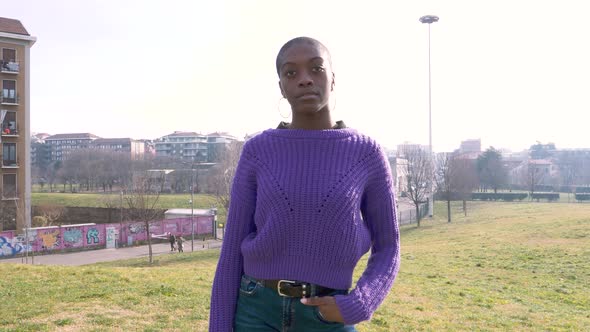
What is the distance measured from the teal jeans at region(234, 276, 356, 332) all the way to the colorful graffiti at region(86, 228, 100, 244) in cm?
3543

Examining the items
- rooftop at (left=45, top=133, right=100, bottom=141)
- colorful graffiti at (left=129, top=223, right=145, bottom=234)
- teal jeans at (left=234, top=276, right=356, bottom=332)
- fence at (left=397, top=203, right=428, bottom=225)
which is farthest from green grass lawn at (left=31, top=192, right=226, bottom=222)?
rooftop at (left=45, top=133, right=100, bottom=141)

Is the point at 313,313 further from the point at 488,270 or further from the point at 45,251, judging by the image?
the point at 45,251

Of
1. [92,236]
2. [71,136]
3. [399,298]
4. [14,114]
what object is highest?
[71,136]

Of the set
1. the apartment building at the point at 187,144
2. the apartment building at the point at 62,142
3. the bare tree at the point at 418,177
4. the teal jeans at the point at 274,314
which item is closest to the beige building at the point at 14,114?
the bare tree at the point at 418,177

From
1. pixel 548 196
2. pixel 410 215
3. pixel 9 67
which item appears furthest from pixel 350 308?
pixel 548 196

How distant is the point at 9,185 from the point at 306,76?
3870 centimetres

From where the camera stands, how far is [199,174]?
7469 cm

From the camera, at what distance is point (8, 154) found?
117 feet

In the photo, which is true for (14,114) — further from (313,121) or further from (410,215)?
(313,121)

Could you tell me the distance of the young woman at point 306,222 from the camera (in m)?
2.09

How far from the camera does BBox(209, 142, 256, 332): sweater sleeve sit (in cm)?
226

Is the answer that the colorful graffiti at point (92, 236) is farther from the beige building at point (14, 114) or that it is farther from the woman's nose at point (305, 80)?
the woman's nose at point (305, 80)

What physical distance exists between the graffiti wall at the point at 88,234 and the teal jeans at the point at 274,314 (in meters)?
31.6

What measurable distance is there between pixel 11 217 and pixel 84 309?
31.9m
